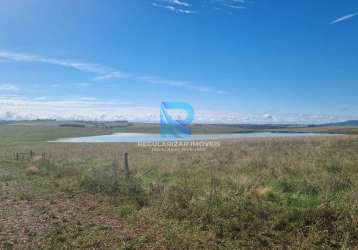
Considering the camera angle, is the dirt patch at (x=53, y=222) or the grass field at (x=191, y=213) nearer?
the grass field at (x=191, y=213)

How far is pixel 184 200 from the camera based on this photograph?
8.00 meters

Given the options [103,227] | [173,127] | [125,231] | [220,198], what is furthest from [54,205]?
[173,127]

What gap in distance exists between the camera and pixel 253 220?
21.3ft

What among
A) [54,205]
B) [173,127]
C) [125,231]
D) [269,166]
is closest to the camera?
[125,231]

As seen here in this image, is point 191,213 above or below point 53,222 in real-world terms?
above

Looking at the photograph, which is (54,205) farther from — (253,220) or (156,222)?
(253,220)

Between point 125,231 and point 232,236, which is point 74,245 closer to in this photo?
point 125,231

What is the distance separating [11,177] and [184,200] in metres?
10.2

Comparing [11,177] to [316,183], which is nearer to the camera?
[316,183]

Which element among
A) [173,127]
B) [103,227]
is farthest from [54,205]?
[173,127]

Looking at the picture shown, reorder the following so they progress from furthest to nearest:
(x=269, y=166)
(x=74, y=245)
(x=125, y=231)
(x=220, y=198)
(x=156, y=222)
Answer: (x=269, y=166) → (x=220, y=198) → (x=156, y=222) → (x=125, y=231) → (x=74, y=245)

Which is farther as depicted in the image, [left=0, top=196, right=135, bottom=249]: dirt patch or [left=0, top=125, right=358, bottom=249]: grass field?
[left=0, top=196, right=135, bottom=249]: dirt patch

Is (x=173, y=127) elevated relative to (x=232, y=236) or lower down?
elevated

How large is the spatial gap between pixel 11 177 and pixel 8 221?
7522mm
